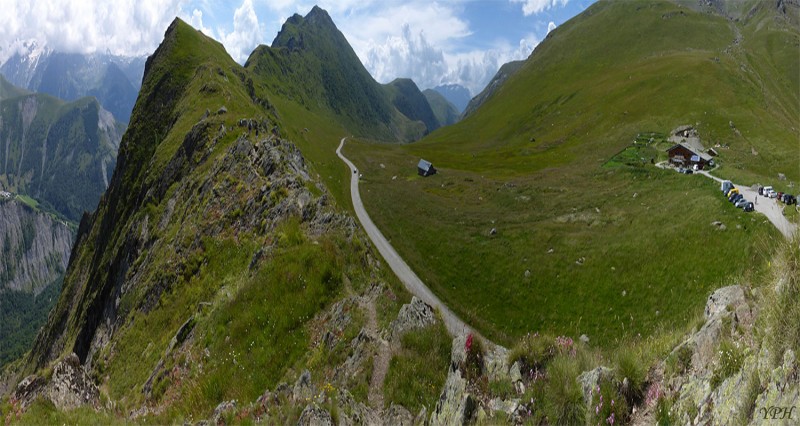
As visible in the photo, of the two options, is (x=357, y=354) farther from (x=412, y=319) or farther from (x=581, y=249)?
(x=581, y=249)

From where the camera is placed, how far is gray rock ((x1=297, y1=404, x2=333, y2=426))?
10008 millimetres

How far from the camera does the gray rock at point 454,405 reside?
862 cm

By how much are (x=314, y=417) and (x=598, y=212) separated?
5147 centimetres

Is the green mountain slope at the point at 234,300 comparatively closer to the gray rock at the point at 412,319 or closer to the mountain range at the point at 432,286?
the mountain range at the point at 432,286

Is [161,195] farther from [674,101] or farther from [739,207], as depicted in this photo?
[674,101]

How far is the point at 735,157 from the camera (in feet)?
225


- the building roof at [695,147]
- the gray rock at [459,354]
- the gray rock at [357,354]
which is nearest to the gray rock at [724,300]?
the gray rock at [459,354]

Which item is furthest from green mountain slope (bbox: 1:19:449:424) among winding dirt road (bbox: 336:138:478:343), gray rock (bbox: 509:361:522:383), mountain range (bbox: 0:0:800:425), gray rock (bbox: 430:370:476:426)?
winding dirt road (bbox: 336:138:478:343)

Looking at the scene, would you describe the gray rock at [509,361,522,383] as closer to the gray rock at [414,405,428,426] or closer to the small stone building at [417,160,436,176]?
the gray rock at [414,405,428,426]

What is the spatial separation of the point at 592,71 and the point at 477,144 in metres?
72.1

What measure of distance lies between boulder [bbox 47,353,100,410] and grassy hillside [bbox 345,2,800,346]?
17319 millimetres

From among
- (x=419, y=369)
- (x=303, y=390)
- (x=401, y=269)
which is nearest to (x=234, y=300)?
(x=303, y=390)

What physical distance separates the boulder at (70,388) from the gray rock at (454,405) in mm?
11518

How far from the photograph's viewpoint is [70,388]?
43.3ft
